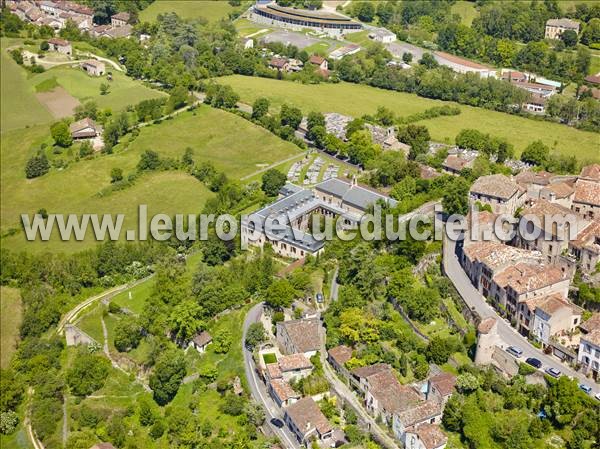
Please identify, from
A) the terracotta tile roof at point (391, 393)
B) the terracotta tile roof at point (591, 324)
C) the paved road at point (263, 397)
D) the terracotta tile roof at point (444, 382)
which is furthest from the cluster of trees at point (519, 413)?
the paved road at point (263, 397)

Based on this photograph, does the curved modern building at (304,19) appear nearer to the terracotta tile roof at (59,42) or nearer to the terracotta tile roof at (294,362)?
the terracotta tile roof at (59,42)

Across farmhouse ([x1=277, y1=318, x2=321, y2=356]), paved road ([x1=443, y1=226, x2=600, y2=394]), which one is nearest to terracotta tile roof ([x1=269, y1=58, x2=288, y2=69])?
paved road ([x1=443, y1=226, x2=600, y2=394])

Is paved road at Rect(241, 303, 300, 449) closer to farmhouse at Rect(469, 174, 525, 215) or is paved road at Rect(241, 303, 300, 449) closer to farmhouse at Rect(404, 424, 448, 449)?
farmhouse at Rect(404, 424, 448, 449)

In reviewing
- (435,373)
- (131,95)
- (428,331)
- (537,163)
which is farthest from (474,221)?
(131,95)

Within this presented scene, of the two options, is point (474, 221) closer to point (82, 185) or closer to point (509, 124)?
point (509, 124)

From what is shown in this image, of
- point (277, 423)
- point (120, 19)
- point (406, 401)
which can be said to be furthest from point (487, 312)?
point (120, 19)
